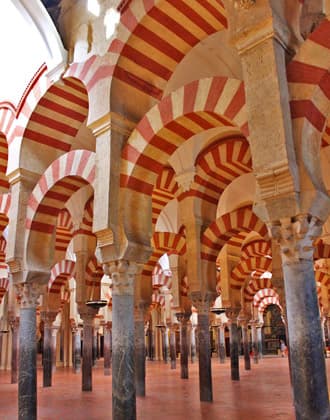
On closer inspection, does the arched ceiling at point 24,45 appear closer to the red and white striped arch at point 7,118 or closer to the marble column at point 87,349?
the red and white striped arch at point 7,118

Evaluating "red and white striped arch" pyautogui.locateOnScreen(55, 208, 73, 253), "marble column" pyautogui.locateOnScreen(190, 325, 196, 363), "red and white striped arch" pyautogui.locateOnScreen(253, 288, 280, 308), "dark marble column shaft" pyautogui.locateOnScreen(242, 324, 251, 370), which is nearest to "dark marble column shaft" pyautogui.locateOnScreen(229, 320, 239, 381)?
"dark marble column shaft" pyautogui.locateOnScreen(242, 324, 251, 370)

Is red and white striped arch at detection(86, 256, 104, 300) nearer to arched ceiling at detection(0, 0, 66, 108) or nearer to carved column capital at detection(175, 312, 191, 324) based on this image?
carved column capital at detection(175, 312, 191, 324)

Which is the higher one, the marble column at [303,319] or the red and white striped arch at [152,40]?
the red and white striped arch at [152,40]

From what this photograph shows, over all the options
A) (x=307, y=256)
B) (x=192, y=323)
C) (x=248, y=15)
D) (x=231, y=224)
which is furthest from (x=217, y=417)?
(x=192, y=323)

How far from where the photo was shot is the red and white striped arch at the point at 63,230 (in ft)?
32.6

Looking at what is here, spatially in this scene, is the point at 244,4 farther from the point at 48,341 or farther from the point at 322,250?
the point at 48,341

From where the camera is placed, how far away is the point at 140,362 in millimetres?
7234

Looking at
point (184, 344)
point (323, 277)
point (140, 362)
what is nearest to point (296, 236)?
point (140, 362)

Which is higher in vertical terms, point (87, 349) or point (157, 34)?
point (157, 34)

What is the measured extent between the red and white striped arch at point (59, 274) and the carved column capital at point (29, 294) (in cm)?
478

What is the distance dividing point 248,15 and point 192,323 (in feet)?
51.7

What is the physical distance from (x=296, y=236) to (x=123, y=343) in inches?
82.0

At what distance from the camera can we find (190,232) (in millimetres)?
6703

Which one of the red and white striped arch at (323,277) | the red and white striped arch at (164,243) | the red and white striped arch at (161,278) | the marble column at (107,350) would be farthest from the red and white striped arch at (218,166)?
the marble column at (107,350)
